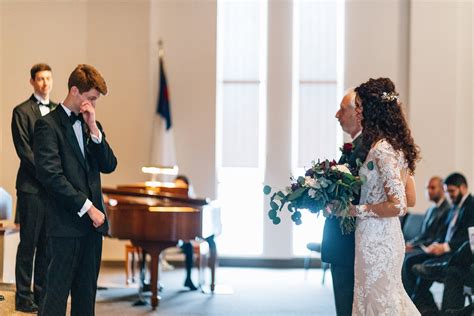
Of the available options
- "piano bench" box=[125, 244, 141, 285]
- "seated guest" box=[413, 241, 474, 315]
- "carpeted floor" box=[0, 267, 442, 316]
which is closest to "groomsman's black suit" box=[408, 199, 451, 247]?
"carpeted floor" box=[0, 267, 442, 316]

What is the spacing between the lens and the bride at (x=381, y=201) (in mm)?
4406

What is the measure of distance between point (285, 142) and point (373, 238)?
27.6 ft

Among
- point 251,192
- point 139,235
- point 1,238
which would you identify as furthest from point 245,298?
point 251,192

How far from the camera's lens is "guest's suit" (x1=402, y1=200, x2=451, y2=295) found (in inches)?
325

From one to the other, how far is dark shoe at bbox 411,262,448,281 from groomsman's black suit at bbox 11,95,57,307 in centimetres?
339

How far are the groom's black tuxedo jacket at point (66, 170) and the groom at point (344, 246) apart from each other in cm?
123

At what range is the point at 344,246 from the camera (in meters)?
4.61

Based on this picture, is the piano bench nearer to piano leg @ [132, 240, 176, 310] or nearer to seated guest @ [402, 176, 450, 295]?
piano leg @ [132, 240, 176, 310]

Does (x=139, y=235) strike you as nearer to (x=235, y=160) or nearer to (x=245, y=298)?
(x=245, y=298)

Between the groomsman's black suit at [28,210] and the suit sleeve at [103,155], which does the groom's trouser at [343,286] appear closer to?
the suit sleeve at [103,155]

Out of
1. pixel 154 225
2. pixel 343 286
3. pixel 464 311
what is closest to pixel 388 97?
pixel 343 286

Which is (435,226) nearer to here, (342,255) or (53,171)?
(342,255)

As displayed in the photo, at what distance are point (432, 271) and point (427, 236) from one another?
1392 mm

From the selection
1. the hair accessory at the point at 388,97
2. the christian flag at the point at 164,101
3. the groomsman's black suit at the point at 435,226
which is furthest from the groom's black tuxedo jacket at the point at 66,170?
the christian flag at the point at 164,101
